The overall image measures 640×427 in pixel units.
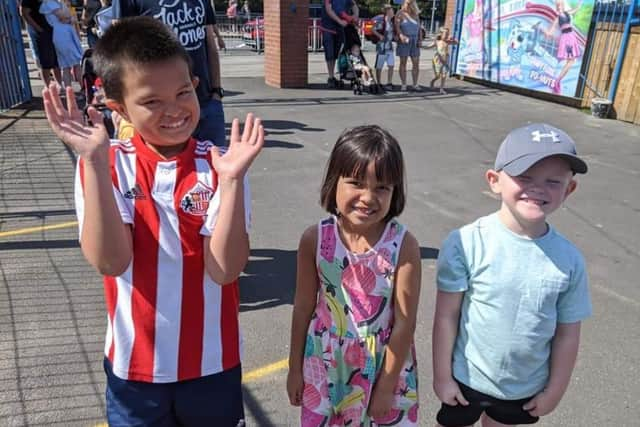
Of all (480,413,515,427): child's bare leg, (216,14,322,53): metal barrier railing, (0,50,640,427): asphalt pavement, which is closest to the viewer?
(480,413,515,427): child's bare leg

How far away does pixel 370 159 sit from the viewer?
A: 5.47 ft

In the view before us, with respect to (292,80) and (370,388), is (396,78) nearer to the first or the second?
(292,80)

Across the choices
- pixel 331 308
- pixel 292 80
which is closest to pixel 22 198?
pixel 331 308

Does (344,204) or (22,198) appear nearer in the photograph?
(344,204)

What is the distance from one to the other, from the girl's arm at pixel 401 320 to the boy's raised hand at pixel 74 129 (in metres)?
0.98

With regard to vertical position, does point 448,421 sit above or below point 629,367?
above

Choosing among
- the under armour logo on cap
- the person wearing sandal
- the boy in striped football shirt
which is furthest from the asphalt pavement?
the person wearing sandal

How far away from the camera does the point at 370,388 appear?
179cm

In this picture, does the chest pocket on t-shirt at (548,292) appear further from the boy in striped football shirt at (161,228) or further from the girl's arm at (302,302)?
the boy in striped football shirt at (161,228)

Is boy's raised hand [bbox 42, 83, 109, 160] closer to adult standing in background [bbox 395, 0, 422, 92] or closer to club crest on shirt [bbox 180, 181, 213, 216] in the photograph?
club crest on shirt [bbox 180, 181, 213, 216]

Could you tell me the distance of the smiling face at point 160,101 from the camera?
4.56 feet

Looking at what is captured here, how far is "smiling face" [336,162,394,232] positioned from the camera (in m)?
1.68

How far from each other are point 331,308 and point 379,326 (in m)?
0.18

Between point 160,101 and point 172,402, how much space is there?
0.91 metres
